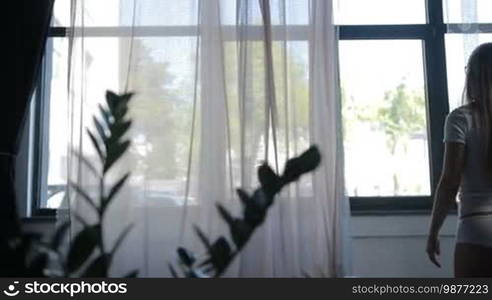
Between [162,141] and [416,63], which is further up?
[416,63]

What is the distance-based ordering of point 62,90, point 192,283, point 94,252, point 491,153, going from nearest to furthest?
1. point 94,252
2. point 192,283
3. point 491,153
4. point 62,90

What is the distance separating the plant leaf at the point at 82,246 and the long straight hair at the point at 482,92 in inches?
56.2

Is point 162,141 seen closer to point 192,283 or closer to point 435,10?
point 435,10

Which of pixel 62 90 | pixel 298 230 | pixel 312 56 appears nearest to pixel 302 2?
pixel 312 56

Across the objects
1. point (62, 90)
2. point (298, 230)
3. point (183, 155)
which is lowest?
point (298, 230)

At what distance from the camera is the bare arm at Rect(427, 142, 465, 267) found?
1.57 m

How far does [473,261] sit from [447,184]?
0.26m

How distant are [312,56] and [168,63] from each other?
2.28ft

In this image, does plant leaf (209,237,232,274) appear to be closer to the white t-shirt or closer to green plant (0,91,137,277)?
green plant (0,91,137,277)

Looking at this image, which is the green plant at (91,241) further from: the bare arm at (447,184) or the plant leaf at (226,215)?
the bare arm at (447,184)

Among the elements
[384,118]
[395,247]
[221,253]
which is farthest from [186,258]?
[384,118]

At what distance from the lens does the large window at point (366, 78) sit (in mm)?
2328

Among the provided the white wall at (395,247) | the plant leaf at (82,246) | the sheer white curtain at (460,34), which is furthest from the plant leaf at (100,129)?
the sheer white curtain at (460,34)

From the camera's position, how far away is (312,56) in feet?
7.45
